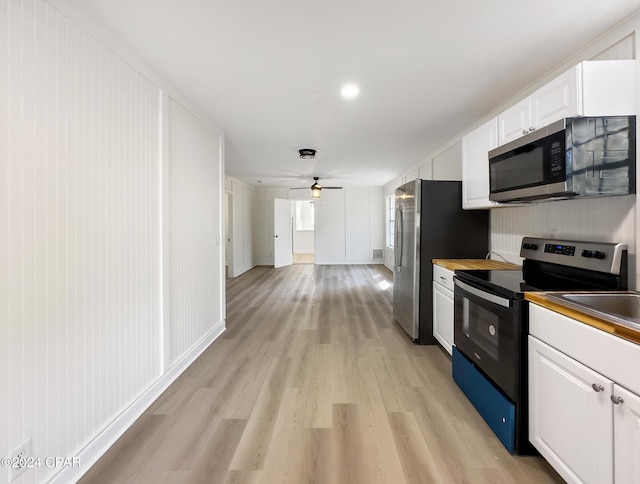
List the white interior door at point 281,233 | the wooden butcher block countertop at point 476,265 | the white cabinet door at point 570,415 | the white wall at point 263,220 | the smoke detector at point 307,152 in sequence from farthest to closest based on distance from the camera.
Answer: the white wall at point 263,220 < the white interior door at point 281,233 < the smoke detector at point 307,152 < the wooden butcher block countertop at point 476,265 < the white cabinet door at point 570,415

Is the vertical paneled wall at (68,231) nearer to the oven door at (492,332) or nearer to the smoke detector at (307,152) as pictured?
the oven door at (492,332)

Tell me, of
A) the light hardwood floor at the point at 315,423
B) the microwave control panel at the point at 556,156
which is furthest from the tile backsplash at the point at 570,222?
the light hardwood floor at the point at 315,423

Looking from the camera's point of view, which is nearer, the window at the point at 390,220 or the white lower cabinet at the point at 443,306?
the white lower cabinet at the point at 443,306

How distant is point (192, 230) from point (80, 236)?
49.1 inches

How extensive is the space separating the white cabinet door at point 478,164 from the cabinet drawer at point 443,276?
656 mm

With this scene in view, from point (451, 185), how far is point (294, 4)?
218 cm

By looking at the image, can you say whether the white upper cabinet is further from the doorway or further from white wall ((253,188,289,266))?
the doorway

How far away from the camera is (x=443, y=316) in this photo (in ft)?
8.80

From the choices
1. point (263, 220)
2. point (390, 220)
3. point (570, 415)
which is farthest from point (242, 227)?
point (570, 415)

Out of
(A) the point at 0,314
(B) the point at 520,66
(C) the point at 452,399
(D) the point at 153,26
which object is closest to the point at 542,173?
(B) the point at 520,66

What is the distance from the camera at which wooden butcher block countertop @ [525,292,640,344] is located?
3.23 ft

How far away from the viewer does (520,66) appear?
2014mm

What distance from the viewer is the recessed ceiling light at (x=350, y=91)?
7.52 feet

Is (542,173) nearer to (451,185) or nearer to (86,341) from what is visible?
(451,185)
